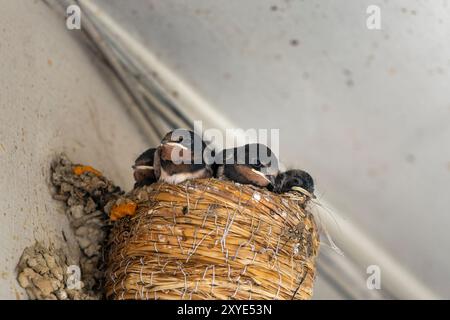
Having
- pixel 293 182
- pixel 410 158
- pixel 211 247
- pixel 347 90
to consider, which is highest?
pixel 347 90

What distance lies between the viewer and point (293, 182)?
1.74 metres

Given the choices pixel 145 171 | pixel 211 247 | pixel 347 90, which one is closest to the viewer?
pixel 211 247

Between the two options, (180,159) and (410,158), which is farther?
(410,158)

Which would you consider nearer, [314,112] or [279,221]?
[279,221]

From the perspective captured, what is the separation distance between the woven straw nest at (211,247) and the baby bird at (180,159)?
5 centimetres

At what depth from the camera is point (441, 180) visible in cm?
205

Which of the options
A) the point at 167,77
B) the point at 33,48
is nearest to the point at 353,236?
the point at 167,77

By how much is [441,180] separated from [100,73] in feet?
3.58

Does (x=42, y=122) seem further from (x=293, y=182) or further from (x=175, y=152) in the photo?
(x=293, y=182)

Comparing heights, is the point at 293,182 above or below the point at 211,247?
above

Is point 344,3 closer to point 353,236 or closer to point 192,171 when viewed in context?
point 192,171

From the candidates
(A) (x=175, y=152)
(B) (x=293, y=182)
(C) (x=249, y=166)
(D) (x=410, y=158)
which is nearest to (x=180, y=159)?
A: (A) (x=175, y=152)

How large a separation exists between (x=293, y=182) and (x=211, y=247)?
13.0 inches

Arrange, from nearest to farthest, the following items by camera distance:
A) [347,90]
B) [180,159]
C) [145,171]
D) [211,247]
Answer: [211,247] → [180,159] → [145,171] → [347,90]
